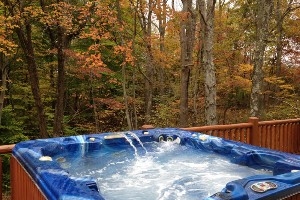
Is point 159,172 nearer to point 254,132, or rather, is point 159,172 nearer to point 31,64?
point 254,132

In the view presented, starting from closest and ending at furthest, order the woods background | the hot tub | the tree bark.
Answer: the hot tub
the woods background
the tree bark

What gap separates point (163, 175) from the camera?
11.7 ft

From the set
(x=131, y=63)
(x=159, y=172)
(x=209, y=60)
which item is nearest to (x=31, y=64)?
(x=131, y=63)

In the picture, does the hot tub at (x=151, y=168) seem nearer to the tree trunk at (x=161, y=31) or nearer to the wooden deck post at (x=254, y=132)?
the wooden deck post at (x=254, y=132)

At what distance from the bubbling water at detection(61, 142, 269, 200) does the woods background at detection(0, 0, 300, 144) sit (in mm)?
2653

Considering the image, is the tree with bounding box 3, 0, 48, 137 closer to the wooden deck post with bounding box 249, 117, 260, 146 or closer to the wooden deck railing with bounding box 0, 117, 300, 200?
the wooden deck railing with bounding box 0, 117, 300, 200

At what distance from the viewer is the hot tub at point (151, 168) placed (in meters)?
2.11

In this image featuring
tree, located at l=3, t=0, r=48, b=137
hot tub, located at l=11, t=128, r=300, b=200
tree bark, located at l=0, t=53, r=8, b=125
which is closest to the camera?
hot tub, located at l=11, t=128, r=300, b=200

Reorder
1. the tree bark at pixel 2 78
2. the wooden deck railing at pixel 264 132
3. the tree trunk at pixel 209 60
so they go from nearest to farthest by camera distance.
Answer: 1. the wooden deck railing at pixel 264 132
2. the tree trunk at pixel 209 60
3. the tree bark at pixel 2 78

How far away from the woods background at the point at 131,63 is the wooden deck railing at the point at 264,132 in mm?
1784

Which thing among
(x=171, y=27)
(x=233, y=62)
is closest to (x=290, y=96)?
(x=233, y=62)

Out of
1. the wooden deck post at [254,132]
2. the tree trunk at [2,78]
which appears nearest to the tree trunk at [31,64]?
the tree trunk at [2,78]

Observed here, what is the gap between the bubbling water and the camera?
307 centimetres

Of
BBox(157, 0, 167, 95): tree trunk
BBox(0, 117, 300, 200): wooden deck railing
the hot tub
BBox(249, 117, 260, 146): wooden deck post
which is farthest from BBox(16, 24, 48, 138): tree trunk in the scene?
BBox(249, 117, 260, 146): wooden deck post
